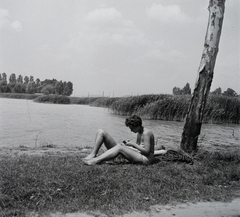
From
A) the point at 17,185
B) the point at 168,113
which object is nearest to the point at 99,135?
the point at 17,185

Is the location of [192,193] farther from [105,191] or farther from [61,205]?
[61,205]

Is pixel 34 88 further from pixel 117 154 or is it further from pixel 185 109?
pixel 117 154

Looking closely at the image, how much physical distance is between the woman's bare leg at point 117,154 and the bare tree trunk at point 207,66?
2.07 meters

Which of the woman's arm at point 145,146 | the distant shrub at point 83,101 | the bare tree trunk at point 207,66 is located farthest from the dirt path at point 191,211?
the distant shrub at point 83,101

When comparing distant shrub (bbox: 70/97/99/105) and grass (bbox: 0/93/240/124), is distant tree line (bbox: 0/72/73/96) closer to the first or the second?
distant shrub (bbox: 70/97/99/105)

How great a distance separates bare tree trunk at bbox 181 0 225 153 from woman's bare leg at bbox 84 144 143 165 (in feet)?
6.78

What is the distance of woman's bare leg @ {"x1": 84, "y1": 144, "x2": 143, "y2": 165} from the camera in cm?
525

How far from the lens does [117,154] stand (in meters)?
5.29

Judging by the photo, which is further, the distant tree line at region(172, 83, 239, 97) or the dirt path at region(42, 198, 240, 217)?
the distant tree line at region(172, 83, 239, 97)

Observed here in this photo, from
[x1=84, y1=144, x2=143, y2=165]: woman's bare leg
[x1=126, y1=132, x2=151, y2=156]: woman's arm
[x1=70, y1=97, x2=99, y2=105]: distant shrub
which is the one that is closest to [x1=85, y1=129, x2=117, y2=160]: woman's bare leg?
[x1=84, y1=144, x2=143, y2=165]: woman's bare leg

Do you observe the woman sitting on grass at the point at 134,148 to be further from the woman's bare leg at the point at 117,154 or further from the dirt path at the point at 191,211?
the dirt path at the point at 191,211

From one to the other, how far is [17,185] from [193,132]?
4.60 meters

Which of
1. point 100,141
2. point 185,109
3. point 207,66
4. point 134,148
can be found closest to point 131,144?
point 134,148

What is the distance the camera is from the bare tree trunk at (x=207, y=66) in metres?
6.73
